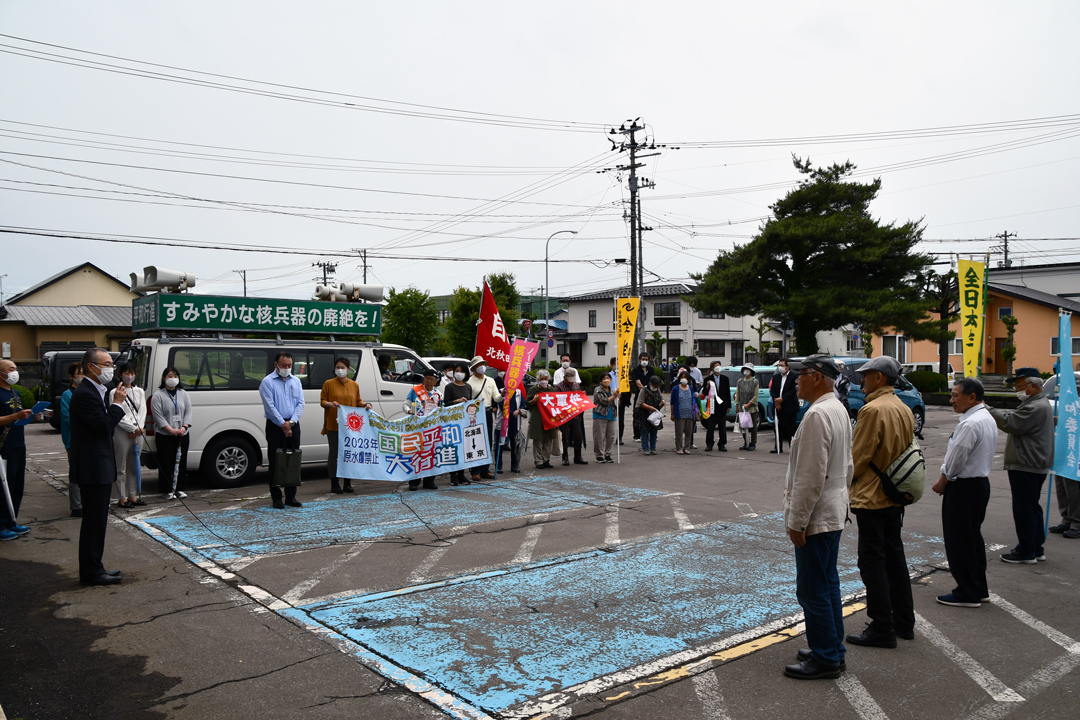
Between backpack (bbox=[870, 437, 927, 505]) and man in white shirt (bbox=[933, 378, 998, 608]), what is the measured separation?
1046mm

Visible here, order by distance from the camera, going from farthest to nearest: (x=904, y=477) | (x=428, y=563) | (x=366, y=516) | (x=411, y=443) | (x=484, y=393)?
(x=484, y=393), (x=411, y=443), (x=366, y=516), (x=428, y=563), (x=904, y=477)

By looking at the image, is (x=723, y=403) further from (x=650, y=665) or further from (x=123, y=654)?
(x=123, y=654)

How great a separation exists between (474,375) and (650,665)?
8126mm

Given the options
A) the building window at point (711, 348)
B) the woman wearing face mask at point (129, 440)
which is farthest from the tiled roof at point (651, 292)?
the woman wearing face mask at point (129, 440)

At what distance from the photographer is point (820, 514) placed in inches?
162

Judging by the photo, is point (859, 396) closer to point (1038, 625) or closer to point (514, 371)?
point (514, 371)

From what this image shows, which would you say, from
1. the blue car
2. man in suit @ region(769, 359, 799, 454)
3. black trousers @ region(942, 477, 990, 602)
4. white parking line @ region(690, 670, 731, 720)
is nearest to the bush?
the blue car

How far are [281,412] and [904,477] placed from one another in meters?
7.22

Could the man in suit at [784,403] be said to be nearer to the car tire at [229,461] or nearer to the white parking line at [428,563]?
the white parking line at [428,563]

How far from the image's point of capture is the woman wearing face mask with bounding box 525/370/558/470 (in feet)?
43.0

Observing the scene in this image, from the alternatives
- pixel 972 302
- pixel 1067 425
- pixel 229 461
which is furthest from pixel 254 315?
pixel 972 302

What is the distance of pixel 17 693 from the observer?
3986 millimetres

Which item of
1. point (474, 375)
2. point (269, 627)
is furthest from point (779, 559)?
point (474, 375)

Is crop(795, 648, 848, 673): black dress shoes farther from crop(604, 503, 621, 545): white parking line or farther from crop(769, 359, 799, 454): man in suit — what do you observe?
crop(769, 359, 799, 454): man in suit
